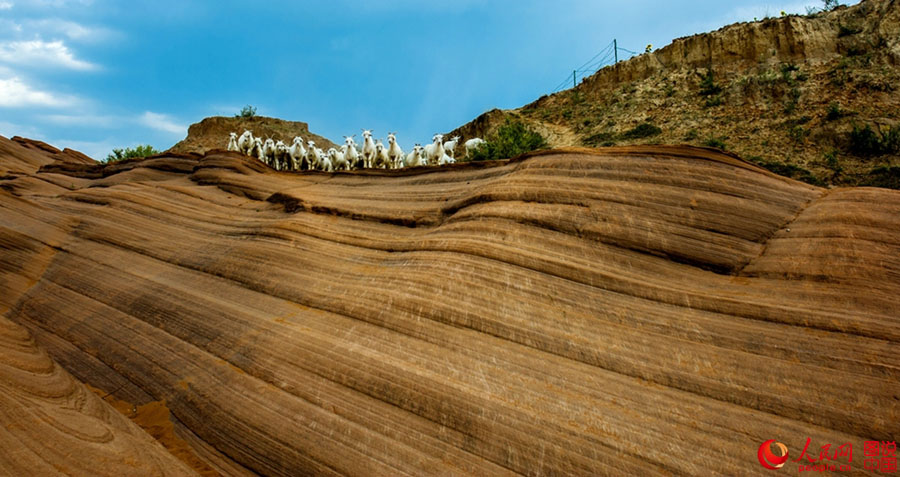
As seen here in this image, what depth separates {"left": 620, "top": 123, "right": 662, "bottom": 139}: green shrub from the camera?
2200cm

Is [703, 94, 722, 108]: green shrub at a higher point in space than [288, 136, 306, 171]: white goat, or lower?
higher

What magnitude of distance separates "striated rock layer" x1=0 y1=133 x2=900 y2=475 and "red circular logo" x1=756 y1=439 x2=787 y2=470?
0.04 m

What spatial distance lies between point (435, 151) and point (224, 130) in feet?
94.8

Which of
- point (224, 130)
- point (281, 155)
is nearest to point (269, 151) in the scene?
point (281, 155)

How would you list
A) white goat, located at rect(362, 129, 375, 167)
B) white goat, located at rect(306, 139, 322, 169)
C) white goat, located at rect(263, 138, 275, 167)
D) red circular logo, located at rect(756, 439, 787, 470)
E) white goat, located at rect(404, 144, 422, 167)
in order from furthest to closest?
white goat, located at rect(263, 138, 275, 167) → white goat, located at rect(306, 139, 322, 169) → white goat, located at rect(404, 144, 422, 167) → white goat, located at rect(362, 129, 375, 167) → red circular logo, located at rect(756, 439, 787, 470)

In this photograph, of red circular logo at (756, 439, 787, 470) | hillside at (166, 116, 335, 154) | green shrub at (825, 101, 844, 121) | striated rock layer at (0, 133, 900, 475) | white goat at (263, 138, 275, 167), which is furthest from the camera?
hillside at (166, 116, 335, 154)

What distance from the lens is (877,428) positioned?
180 cm

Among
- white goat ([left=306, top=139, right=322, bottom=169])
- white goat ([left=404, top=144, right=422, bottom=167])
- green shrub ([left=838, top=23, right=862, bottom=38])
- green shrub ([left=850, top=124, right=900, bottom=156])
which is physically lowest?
green shrub ([left=850, top=124, right=900, bottom=156])

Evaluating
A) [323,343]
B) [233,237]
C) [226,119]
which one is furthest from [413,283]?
[226,119]

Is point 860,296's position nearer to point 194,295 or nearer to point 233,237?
point 194,295

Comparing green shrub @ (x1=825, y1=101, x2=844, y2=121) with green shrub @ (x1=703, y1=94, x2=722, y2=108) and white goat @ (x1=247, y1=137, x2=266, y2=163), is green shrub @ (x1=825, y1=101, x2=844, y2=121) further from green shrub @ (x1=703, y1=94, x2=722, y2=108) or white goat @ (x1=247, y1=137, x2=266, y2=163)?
white goat @ (x1=247, y1=137, x2=266, y2=163)

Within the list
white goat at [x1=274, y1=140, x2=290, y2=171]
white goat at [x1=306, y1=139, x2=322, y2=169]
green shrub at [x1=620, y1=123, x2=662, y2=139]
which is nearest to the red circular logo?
white goat at [x1=306, y1=139, x2=322, y2=169]

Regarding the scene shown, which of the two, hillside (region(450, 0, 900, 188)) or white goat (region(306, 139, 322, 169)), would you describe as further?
hillside (region(450, 0, 900, 188))

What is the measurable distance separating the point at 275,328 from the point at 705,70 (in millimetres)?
29080
